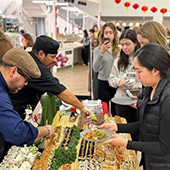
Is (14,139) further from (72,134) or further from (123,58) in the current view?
(123,58)

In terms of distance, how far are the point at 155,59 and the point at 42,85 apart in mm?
887

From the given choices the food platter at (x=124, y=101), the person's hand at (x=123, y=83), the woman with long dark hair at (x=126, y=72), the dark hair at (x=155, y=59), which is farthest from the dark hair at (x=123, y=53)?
the dark hair at (x=155, y=59)

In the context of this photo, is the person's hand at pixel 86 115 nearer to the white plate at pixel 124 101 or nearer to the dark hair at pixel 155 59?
the white plate at pixel 124 101

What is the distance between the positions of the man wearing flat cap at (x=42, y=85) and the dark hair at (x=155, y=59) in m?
0.77

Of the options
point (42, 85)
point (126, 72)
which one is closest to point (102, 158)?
point (42, 85)

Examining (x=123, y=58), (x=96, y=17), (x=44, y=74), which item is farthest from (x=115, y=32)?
(x=96, y=17)

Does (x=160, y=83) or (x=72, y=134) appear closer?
(x=160, y=83)

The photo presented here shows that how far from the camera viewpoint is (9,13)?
9328mm

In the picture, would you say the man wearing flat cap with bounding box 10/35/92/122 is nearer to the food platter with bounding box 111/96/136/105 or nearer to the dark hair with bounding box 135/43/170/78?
the food platter with bounding box 111/96/136/105

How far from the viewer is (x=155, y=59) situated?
1295 mm

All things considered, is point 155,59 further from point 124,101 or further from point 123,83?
point 123,83

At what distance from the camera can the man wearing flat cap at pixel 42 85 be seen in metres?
1.83

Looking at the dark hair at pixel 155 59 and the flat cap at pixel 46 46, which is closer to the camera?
the dark hair at pixel 155 59

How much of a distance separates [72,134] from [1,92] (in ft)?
2.88
